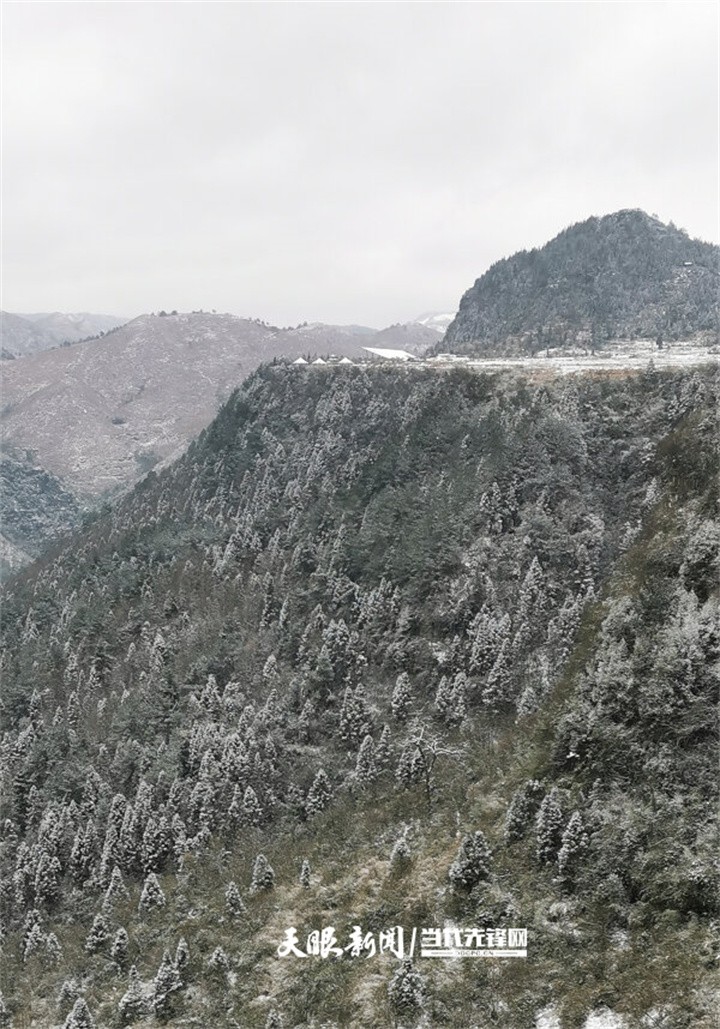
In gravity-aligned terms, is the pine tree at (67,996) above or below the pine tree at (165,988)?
below

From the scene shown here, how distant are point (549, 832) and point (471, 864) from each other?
469 cm

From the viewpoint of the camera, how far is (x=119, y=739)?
67125 millimetres

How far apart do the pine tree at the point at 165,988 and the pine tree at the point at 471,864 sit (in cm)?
1671

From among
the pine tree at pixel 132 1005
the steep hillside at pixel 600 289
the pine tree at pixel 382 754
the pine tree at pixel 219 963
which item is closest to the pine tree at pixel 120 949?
the pine tree at pixel 132 1005

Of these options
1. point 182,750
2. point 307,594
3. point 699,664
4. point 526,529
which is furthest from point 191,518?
point 699,664

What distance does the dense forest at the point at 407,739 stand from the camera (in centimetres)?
3381

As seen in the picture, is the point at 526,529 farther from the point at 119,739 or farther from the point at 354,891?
the point at 119,739

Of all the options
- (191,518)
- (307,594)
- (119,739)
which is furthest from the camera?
(191,518)

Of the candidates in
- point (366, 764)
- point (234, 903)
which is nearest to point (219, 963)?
point (234, 903)

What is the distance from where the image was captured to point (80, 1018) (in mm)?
38875

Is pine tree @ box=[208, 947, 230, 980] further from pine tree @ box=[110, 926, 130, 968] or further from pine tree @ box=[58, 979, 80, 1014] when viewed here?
pine tree @ box=[58, 979, 80, 1014]

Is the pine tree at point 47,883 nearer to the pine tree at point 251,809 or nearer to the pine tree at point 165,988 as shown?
the pine tree at point 251,809

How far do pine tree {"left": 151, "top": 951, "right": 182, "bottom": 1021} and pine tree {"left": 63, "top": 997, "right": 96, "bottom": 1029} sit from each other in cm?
357

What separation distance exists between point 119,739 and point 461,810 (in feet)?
123
